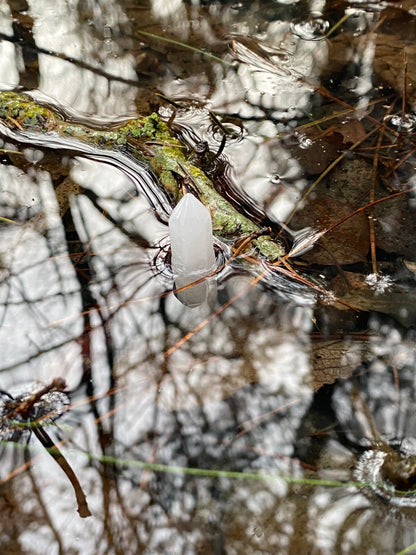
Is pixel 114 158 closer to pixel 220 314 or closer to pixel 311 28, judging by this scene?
pixel 220 314

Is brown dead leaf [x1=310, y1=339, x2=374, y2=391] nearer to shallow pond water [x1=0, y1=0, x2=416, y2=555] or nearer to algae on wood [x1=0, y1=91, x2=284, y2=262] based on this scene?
shallow pond water [x1=0, y1=0, x2=416, y2=555]

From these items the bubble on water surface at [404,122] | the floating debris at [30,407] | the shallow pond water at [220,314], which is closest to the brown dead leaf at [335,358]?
the shallow pond water at [220,314]

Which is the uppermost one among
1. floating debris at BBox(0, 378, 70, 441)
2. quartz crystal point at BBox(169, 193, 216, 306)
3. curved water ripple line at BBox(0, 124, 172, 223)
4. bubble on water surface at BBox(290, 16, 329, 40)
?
bubble on water surface at BBox(290, 16, 329, 40)

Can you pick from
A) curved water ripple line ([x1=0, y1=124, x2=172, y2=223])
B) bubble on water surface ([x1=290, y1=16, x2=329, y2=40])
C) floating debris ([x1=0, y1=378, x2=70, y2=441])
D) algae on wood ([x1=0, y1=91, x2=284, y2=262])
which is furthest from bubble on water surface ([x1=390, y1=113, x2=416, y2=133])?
floating debris ([x1=0, y1=378, x2=70, y2=441])

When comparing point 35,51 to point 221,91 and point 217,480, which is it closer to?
point 221,91

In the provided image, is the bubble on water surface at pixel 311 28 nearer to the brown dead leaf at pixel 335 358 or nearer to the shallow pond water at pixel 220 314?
the shallow pond water at pixel 220 314
